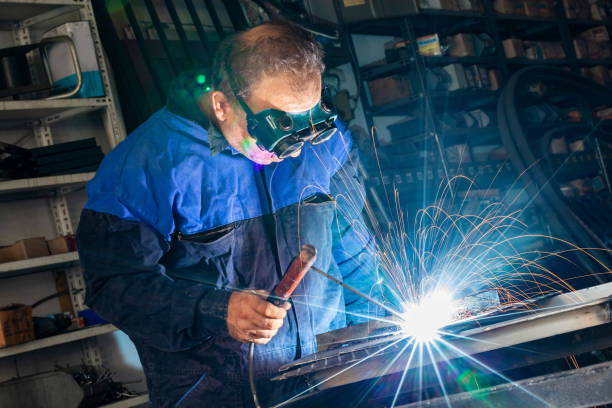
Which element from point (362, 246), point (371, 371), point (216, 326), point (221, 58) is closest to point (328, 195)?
point (362, 246)

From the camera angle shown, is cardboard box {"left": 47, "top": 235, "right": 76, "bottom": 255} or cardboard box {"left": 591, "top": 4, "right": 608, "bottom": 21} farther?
cardboard box {"left": 591, "top": 4, "right": 608, "bottom": 21}

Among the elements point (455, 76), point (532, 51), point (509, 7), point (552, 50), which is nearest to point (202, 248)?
point (455, 76)

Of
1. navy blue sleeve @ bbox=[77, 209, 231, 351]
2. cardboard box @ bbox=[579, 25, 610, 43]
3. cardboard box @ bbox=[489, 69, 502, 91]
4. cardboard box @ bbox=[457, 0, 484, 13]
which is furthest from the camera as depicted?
cardboard box @ bbox=[579, 25, 610, 43]

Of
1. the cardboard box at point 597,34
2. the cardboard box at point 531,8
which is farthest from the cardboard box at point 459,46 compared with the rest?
the cardboard box at point 597,34

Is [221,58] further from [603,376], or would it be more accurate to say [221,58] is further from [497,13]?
[497,13]

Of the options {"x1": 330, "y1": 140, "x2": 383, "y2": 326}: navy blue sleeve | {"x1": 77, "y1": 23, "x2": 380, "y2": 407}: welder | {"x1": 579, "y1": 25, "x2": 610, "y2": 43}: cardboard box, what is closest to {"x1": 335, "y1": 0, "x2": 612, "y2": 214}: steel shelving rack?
{"x1": 579, "y1": 25, "x2": 610, "y2": 43}: cardboard box

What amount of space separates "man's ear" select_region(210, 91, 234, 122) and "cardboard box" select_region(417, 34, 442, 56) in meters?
3.18

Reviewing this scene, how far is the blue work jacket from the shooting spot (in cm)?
142

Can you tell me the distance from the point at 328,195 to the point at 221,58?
546 mm

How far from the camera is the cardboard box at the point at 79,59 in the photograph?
2.78 m

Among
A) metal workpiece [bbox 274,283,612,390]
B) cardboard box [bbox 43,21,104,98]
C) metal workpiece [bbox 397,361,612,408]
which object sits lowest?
metal workpiece [bbox 397,361,612,408]

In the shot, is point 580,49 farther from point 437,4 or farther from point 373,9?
point 373,9

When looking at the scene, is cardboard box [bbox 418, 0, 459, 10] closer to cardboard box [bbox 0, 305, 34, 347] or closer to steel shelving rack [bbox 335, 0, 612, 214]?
steel shelving rack [bbox 335, 0, 612, 214]

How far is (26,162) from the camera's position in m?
2.68
